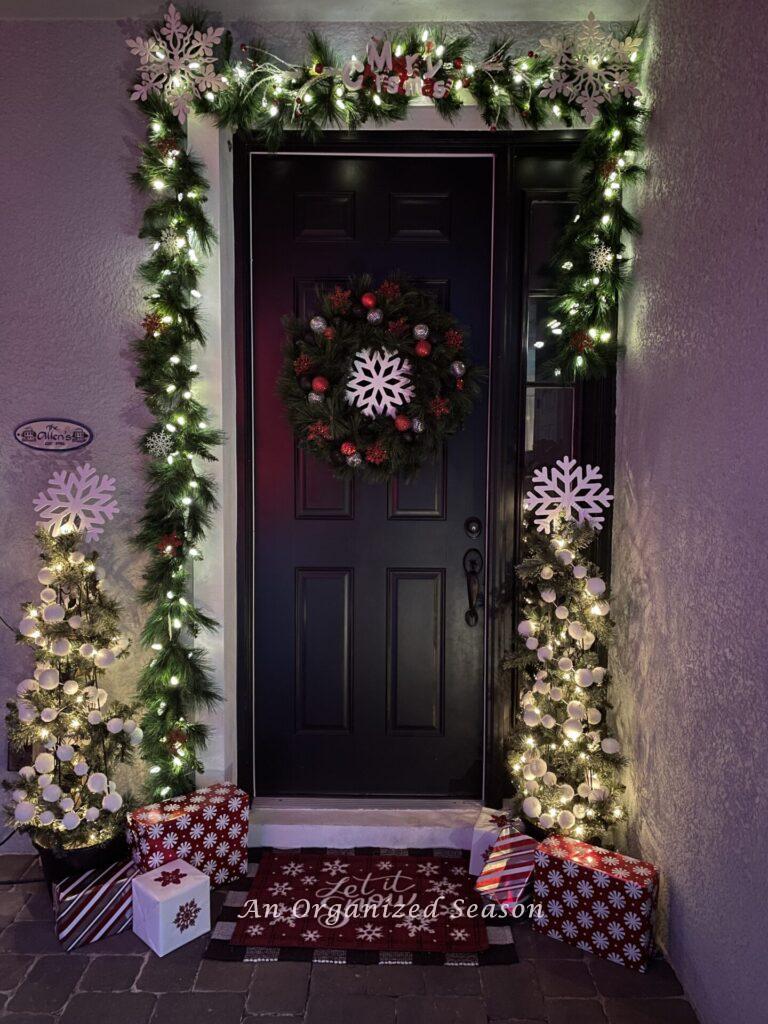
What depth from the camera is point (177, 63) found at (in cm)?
260

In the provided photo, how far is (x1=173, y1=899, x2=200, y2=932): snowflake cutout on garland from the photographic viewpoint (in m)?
2.31

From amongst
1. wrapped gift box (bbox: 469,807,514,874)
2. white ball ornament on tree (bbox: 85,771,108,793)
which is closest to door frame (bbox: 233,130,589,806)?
wrapped gift box (bbox: 469,807,514,874)

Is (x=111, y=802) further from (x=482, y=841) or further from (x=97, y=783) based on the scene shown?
(x=482, y=841)

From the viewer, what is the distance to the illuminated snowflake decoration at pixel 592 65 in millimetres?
2533

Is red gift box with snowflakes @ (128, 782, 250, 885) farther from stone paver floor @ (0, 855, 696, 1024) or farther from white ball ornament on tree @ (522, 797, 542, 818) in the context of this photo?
white ball ornament on tree @ (522, 797, 542, 818)

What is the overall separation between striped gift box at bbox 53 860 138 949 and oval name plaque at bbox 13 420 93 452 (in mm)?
1470

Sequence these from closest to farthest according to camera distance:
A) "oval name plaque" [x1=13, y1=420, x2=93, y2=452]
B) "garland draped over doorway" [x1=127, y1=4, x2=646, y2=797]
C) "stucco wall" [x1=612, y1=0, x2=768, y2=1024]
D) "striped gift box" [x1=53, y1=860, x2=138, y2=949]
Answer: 1. "stucco wall" [x1=612, y1=0, x2=768, y2=1024]
2. "striped gift box" [x1=53, y1=860, x2=138, y2=949]
3. "garland draped over doorway" [x1=127, y1=4, x2=646, y2=797]
4. "oval name plaque" [x1=13, y1=420, x2=93, y2=452]

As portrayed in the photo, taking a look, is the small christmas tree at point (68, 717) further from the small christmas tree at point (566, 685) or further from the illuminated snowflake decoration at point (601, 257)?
the illuminated snowflake decoration at point (601, 257)

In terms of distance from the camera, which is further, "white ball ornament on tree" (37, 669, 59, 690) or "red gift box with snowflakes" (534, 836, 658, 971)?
"white ball ornament on tree" (37, 669, 59, 690)

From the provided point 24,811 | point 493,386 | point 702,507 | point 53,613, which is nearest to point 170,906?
point 24,811

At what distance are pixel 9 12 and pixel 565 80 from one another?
6.29ft

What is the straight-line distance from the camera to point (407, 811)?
119 inches

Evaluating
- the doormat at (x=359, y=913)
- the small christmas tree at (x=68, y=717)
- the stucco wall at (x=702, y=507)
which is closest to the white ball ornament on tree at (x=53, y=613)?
the small christmas tree at (x=68, y=717)

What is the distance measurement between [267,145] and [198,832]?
2402mm
